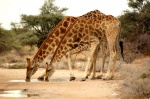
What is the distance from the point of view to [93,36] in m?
16.0

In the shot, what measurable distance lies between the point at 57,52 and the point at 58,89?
10.4ft

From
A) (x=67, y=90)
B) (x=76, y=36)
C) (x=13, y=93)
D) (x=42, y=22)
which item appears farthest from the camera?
(x=42, y=22)

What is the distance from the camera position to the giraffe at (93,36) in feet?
51.6

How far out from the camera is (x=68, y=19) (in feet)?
54.0

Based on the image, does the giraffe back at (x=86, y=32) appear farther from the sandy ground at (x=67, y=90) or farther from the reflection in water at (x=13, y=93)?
the reflection in water at (x=13, y=93)

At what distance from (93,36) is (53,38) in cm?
165

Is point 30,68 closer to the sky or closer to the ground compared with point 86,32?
closer to the ground

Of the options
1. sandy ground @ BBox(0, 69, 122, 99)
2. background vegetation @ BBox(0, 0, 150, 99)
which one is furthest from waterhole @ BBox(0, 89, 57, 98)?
background vegetation @ BBox(0, 0, 150, 99)

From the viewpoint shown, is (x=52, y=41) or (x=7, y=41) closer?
(x=52, y=41)

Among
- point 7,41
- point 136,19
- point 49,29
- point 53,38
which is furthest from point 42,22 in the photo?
point 53,38

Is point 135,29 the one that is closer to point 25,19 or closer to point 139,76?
point 25,19

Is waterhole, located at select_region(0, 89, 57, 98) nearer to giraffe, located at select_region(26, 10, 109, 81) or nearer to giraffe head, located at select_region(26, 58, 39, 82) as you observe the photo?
giraffe head, located at select_region(26, 58, 39, 82)

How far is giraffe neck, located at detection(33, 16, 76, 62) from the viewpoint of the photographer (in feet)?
51.7

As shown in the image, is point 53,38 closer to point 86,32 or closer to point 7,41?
point 86,32
